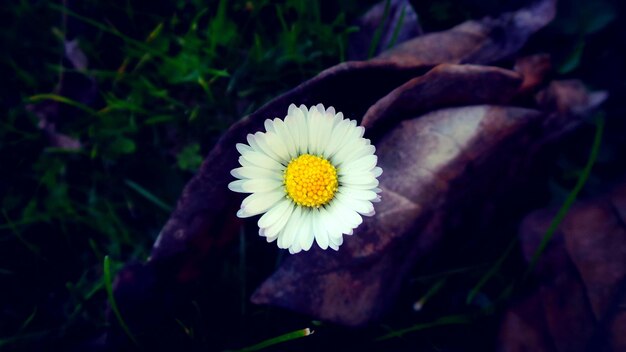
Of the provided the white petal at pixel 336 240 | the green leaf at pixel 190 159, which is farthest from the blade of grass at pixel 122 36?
the white petal at pixel 336 240

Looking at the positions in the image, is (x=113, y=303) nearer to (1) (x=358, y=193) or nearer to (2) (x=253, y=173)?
(2) (x=253, y=173)

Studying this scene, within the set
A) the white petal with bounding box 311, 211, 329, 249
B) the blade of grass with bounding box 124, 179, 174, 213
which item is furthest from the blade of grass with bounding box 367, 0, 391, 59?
the blade of grass with bounding box 124, 179, 174, 213

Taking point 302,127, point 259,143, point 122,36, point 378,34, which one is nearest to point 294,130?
point 302,127

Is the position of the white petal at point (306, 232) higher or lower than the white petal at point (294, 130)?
lower

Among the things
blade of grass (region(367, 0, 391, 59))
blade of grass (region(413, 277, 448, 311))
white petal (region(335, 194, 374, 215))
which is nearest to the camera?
white petal (region(335, 194, 374, 215))

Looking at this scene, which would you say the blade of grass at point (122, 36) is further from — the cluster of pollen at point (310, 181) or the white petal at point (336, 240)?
the white petal at point (336, 240)

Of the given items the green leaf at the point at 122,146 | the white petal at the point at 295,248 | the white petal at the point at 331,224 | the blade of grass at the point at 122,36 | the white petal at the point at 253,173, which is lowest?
the white petal at the point at 295,248

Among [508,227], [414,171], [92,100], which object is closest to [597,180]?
[508,227]

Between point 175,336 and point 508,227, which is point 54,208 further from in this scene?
point 508,227

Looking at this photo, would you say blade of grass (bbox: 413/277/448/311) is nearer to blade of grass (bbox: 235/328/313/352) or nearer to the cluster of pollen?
blade of grass (bbox: 235/328/313/352)
